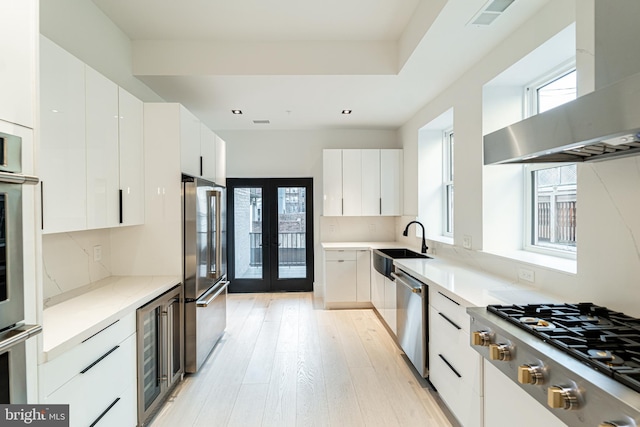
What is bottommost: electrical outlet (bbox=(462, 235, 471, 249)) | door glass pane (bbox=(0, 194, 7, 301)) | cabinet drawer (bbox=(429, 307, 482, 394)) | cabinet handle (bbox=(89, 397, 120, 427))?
cabinet handle (bbox=(89, 397, 120, 427))

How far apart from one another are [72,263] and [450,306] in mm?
2554

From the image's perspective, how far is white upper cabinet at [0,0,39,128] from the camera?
1123 millimetres

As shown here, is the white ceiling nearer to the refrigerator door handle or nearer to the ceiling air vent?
the ceiling air vent

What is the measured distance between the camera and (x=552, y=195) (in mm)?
2365

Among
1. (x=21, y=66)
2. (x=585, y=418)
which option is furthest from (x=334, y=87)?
(x=585, y=418)

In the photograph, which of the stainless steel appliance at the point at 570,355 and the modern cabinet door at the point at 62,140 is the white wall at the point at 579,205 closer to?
the stainless steel appliance at the point at 570,355

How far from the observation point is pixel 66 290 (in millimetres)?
2141

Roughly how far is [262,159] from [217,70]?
2322 millimetres

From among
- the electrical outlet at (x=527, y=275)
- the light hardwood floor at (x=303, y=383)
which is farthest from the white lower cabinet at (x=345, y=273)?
the electrical outlet at (x=527, y=275)

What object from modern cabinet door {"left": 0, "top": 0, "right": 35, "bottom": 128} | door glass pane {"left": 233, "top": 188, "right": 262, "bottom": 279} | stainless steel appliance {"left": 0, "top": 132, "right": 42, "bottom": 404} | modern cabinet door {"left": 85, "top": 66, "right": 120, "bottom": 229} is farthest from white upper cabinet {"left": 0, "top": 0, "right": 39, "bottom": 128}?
door glass pane {"left": 233, "top": 188, "right": 262, "bottom": 279}

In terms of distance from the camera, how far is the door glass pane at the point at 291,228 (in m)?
5.26

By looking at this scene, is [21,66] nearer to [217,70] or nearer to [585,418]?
[217,70]

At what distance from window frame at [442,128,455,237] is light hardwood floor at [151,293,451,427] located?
1.53 meters

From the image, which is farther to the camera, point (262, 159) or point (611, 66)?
point (262, 159)
